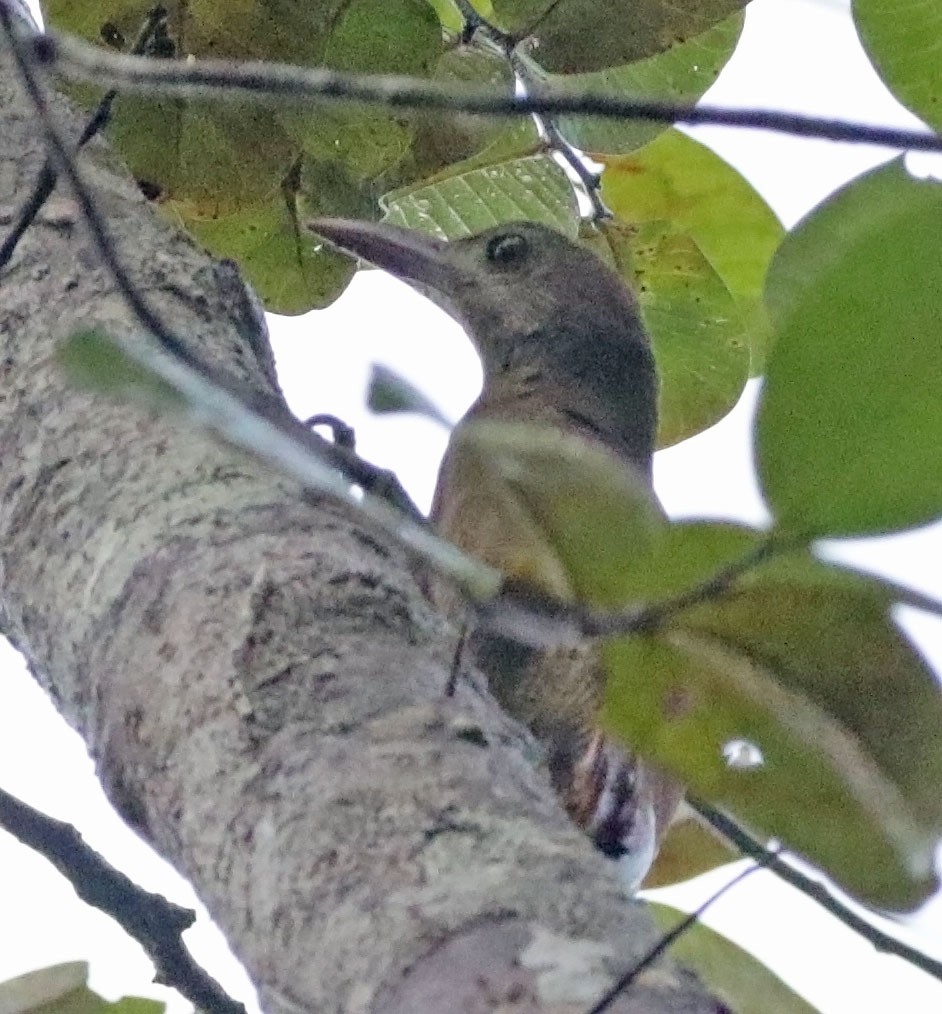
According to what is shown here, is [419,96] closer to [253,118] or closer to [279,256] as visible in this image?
[253,118]

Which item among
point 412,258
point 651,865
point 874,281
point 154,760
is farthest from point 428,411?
point 412,258

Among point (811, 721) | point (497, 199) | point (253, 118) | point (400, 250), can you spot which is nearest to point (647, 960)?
point (811, 721)

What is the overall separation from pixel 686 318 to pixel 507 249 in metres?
0.57

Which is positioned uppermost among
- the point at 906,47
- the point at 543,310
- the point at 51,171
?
the point at 543,310

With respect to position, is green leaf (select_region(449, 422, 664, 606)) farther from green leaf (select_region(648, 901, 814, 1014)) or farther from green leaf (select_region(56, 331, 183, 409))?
green leaf (select_region(648, 901, 814, 1014))

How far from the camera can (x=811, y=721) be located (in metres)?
0.65

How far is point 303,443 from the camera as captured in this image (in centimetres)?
66

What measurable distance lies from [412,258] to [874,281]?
166 centimetres

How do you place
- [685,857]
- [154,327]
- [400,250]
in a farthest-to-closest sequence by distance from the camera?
1. [400,250]
2. [685,857]
3. [154,327]

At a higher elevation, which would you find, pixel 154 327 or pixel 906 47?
pixel 906 47

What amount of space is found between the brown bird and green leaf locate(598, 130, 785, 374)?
18cm

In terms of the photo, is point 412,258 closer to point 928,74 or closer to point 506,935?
point 928,74

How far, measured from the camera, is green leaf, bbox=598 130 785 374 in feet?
5.99

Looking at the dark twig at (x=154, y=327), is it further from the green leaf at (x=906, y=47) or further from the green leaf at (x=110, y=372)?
the green leaf at (x=906, y=47)
